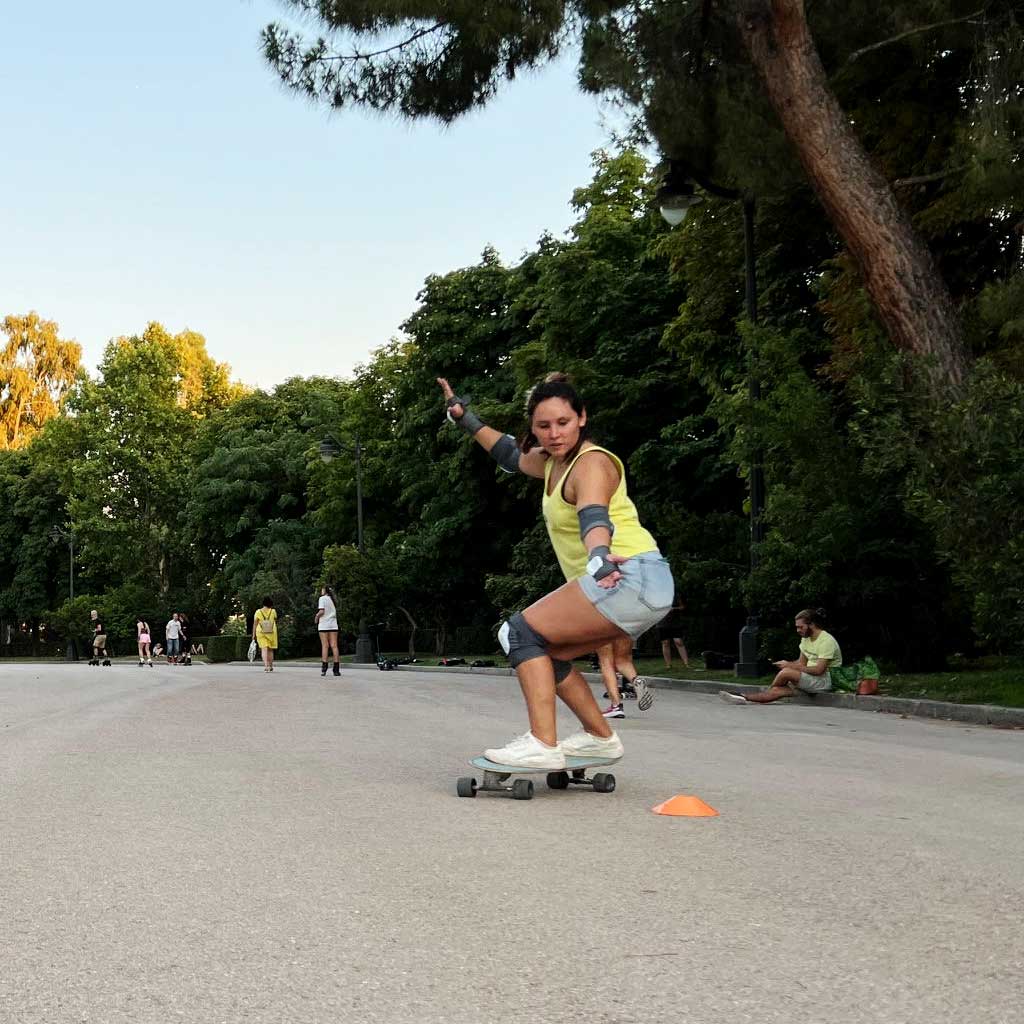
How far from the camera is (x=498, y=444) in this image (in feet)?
25.9

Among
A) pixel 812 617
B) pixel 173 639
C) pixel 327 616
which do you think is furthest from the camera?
pixel 173 639

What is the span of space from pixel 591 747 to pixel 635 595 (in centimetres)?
102

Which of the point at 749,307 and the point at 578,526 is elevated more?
the point at 749,307

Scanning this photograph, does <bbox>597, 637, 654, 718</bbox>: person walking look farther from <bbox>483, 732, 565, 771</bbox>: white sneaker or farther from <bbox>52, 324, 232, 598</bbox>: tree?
<bbox>52, 324, 232, 598</bbox>: tree

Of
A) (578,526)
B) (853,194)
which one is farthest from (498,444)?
(853,194)

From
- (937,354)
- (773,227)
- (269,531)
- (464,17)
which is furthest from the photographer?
(269,531)

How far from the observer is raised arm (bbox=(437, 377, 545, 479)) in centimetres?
766

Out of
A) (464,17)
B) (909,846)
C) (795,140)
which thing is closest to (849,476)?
(795,140)

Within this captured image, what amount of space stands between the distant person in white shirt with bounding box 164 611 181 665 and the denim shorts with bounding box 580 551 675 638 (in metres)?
46.9

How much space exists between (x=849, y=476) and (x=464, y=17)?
7585mm

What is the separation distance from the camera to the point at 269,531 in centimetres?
6569

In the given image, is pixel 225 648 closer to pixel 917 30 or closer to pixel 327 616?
pixel 327 616

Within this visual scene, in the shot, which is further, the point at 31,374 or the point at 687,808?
the point at 31,374

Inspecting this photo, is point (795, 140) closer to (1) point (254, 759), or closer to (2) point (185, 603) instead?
(1) point (254, 759)
